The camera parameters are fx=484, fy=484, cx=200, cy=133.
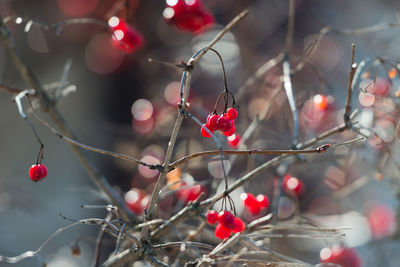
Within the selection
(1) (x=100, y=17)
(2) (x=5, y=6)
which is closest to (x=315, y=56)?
(1) (x=100, y=17)

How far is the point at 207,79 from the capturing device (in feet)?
11.8

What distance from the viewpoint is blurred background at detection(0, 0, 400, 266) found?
304cm

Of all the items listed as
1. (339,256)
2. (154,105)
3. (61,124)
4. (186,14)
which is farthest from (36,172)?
(154,105)

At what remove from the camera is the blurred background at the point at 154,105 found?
304 cm

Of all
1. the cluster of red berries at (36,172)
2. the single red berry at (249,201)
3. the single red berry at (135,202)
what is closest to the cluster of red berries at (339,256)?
the single red berry at (249,201)

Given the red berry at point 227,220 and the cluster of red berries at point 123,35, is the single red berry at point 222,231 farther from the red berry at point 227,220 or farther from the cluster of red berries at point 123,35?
the cluster of red berries at point 123,35

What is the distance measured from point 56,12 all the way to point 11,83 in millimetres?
662

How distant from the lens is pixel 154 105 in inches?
123

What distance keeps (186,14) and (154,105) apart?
1283 millimetres

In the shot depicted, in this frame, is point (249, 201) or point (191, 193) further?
point (191, 193)

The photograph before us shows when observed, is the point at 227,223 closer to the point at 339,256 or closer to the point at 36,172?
the point at 36,172

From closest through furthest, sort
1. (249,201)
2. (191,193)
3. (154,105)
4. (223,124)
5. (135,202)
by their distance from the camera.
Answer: (223,124)
(249,201)
(191,193)
(135,202)
(154,105)

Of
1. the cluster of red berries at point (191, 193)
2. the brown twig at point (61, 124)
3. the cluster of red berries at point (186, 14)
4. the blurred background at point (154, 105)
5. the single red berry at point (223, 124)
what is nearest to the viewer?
the single red berry at point (223, 124)

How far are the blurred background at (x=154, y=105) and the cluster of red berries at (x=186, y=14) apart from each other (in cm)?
93
